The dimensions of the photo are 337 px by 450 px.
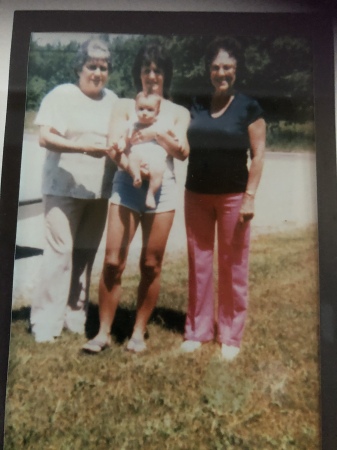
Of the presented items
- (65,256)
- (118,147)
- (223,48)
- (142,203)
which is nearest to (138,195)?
(142,203)

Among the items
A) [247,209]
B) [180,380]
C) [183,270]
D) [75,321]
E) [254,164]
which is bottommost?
[180,380]

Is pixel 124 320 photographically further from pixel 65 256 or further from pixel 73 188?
pixel 73 188

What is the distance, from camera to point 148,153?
1.28 m

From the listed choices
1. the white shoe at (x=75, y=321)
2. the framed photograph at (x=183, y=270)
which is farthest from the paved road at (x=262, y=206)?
the white shoe at (x=75, y=321)

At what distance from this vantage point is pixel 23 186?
49.7 inches

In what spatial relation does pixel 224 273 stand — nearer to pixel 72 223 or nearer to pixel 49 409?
pixel 72 223

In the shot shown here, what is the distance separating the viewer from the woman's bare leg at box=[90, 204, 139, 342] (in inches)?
47.9

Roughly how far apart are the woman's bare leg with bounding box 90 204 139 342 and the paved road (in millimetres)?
20

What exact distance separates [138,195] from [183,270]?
0.22 metres

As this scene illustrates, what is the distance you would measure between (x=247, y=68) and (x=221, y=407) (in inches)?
33.0

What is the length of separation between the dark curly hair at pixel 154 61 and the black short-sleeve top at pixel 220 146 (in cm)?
10

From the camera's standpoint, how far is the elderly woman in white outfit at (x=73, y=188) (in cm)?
122

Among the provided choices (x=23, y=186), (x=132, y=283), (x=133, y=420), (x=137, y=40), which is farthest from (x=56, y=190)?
(x=133, y=420)

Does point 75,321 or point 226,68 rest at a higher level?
point 226,68
